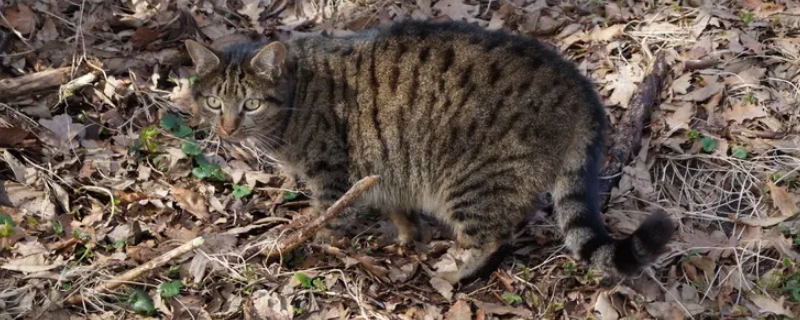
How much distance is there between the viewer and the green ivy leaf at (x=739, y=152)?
4.54 m

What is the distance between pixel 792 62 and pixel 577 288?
8.40 ft

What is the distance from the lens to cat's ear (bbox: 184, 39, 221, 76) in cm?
380

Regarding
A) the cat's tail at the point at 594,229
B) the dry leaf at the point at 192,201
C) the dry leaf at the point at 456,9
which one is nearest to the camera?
the cat's tail at the point at 594,229

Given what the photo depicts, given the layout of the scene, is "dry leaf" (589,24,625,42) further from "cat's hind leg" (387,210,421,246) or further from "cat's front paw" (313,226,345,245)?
"cat's front paw" (313,226,345,245)

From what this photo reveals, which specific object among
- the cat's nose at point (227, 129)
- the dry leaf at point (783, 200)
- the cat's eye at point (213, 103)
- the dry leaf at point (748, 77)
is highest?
the cat's eye at point (213, 103)

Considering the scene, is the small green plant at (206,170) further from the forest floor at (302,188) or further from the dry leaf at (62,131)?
the dry leaf at (62,131)

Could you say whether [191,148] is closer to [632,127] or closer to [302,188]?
[302,188]

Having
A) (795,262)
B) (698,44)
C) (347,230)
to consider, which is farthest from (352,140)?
(698,44)

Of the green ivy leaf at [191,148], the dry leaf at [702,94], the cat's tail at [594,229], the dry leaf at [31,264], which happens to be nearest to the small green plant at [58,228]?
the dry leaf at [31,264]

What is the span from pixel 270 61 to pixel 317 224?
90 cm

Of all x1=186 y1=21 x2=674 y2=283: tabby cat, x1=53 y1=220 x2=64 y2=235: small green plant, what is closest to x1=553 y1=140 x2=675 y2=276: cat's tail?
x1=186 y1=21 x2=674 y2=283: tabby cat

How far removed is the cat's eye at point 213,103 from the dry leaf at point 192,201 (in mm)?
690

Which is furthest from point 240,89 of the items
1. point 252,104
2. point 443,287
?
point 443,287

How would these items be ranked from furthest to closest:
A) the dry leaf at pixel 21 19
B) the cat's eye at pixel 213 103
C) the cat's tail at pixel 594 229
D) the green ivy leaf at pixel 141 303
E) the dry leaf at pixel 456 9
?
the dry leaf at pixel 456 9, the dry leaf at pixel 21 19, the cat's eye at pixel 213 103, the green ivy leaf at pixel 141 303, the cat's tail at pixel 594 229
